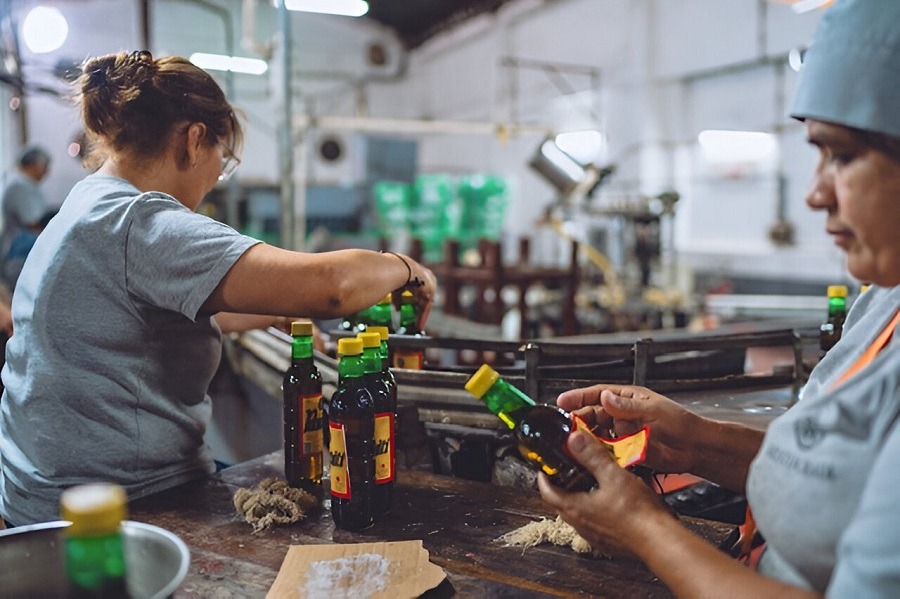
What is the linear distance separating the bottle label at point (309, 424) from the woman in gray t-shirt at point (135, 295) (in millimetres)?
213

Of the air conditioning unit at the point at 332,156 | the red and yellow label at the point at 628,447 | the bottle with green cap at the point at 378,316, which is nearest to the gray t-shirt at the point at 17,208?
the bottle with green cap at the point at 378,316

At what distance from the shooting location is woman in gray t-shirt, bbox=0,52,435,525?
1481 millimetres

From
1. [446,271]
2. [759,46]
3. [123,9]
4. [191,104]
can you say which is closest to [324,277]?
[191,104]

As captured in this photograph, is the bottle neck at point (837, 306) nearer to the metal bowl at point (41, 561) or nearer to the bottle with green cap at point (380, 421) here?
the bottle with green cap at point (380, 421)

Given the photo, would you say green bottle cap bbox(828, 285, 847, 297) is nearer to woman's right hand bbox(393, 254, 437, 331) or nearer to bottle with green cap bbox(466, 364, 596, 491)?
woman's right hand bbox(393, 254, 437, 331)

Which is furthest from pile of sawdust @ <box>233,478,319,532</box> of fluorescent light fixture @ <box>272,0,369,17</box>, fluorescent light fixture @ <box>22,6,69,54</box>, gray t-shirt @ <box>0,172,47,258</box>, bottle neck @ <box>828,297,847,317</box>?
fluorescent light fixture @ <box>22,6,69,54</box>

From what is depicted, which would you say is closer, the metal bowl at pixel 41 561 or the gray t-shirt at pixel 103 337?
the metal bowl at pixel 41 561

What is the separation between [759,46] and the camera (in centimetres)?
946

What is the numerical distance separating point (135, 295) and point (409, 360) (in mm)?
813

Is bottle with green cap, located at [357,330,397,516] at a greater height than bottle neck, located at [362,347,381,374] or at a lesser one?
lesser

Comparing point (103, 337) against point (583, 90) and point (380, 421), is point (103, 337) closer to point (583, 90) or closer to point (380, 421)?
point (380, 421)

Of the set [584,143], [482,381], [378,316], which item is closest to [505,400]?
[482,381]

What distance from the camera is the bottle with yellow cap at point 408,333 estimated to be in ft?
6.90

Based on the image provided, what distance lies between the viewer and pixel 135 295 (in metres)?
1.53
